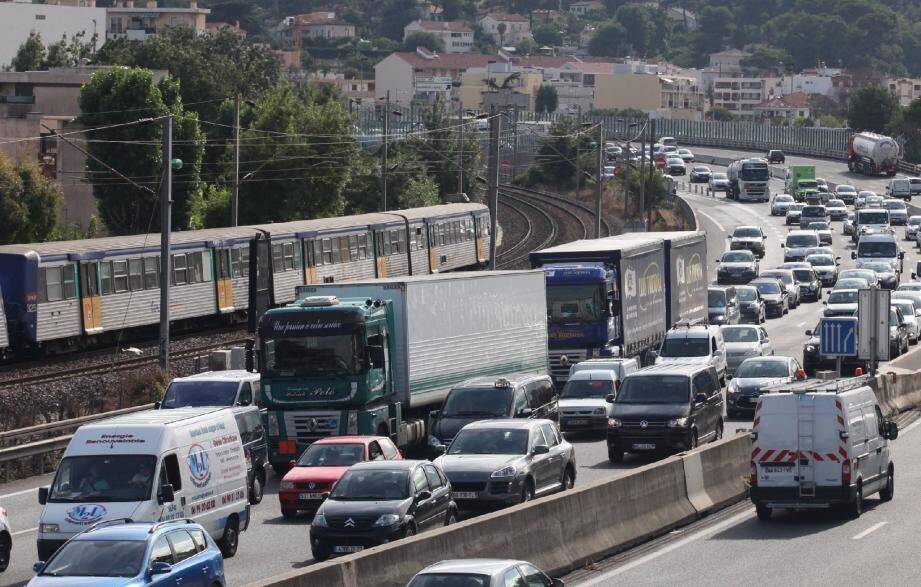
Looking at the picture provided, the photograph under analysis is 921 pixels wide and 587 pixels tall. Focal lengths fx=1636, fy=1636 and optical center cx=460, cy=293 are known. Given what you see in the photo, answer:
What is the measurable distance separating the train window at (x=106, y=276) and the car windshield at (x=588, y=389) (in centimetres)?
1426

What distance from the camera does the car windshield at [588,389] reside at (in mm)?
34281

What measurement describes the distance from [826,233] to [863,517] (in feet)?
196

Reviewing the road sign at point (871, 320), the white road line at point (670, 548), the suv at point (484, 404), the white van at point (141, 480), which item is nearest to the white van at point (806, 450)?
the white road line at point (670, 548)

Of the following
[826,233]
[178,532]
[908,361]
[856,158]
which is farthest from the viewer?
[856,158]

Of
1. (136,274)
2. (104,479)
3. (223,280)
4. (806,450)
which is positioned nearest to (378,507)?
(104,479)

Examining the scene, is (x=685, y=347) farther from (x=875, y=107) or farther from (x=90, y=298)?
(x=875, y=107)

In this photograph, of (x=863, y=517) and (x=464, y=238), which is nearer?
(x=863, y=517)

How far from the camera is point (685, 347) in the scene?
38.2 m

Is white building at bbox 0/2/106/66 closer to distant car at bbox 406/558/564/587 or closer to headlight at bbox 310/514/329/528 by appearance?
headlight at bbox 310/514/329/528

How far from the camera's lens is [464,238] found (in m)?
64.2

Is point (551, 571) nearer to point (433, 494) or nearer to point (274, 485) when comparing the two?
point (433, 494)

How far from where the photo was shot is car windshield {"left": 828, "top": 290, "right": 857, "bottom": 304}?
54.2m

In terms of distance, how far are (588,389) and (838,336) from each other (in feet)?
34.6

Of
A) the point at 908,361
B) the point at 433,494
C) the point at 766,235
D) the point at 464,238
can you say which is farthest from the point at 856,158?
the point at 433,494
